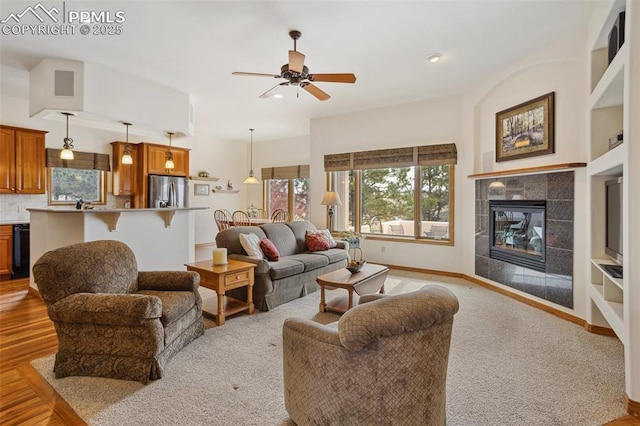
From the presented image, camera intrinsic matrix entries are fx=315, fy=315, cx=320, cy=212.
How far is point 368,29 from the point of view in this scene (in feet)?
10.6

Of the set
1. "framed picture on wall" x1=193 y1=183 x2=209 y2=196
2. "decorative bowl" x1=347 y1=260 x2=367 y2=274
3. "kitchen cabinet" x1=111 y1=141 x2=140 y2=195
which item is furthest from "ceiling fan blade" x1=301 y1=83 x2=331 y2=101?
"framed picture on wall" x1=193 y1=183 x2=209 y2=196

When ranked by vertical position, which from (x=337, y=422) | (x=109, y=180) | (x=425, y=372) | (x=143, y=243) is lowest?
(x=337, y=422)

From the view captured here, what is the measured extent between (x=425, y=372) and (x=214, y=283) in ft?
7.70

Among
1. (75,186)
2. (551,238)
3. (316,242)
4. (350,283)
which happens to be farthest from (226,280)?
(75,186)

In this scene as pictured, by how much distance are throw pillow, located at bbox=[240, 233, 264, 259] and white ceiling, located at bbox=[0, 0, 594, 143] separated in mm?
2219

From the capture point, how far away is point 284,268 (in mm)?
3840

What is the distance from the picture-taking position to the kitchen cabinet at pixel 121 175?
6566 mm

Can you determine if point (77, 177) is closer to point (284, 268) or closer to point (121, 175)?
point (121, 175)

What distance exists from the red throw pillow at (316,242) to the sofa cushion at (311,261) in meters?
0.33

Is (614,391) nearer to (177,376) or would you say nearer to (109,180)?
(177,376)

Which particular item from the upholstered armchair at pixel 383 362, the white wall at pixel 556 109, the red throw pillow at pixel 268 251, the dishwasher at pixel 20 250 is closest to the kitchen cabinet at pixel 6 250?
the dishwasher at pixel 20 250

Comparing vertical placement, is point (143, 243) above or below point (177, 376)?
above

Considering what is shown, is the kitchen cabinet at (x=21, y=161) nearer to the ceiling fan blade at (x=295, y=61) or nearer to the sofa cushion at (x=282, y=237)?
the sofa cushion at (x=282, y=237)

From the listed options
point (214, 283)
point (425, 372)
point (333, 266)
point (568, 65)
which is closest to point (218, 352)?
point (214, 283)
